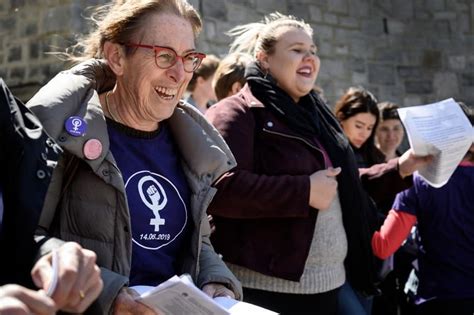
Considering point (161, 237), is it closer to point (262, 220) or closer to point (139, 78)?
point (139, 78)

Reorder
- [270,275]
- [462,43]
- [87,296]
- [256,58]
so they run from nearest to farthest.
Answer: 1. [87,296]
2. [270,275]
3. [256,58]
4. [462,43]

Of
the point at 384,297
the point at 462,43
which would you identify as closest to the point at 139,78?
the point at 384,297

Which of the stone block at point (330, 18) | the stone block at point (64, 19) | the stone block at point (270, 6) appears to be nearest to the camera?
the stone block at point (64, 19)

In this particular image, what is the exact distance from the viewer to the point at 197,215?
2.09 metres

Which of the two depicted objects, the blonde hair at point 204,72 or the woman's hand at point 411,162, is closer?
the woman's hand at point 411,162

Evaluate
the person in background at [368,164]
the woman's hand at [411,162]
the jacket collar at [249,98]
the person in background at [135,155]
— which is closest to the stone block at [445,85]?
the person in background at [368,164]

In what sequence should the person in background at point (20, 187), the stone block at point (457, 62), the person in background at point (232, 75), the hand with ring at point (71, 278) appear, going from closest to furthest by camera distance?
the hand with ring at point (71, 278) → the person in background at point (20, 187) → the person in background at point (232, 75) → the stone block at point (457, 62)

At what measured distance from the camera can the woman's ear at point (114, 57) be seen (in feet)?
6.98

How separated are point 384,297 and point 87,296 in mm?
3214

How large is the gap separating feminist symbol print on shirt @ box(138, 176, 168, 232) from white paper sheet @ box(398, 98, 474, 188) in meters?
1.42

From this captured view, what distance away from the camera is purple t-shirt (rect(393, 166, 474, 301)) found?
11.5 feet

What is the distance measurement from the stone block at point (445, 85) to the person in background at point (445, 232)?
5311 mm

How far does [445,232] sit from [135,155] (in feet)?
6.51

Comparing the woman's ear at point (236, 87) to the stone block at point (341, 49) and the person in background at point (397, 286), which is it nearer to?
the person in background at point (397, 286)
